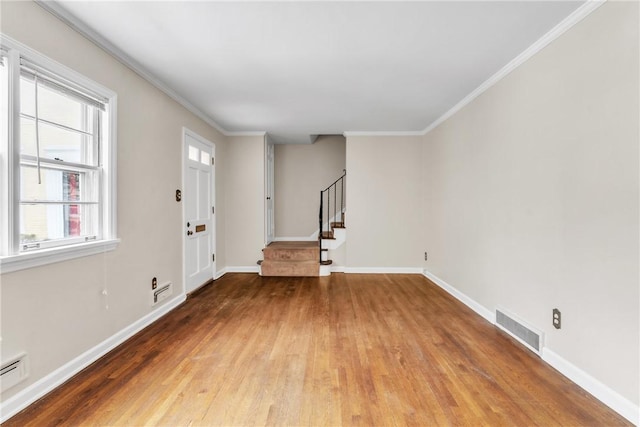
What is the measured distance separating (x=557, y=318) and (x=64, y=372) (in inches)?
140

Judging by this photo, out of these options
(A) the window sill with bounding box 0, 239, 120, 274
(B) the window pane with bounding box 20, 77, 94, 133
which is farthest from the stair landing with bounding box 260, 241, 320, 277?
(B) the window pane with bounding box 20, 77, 94, 133

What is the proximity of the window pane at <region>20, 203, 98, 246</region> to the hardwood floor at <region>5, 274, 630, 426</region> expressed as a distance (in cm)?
101

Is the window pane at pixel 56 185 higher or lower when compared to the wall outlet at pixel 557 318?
higher

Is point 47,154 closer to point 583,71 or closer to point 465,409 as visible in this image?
point 465,409

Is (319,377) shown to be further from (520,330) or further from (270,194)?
(270,194)

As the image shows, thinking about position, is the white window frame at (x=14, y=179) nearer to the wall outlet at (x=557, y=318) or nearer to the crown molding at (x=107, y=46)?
the crown molding at (x=107, y=46)

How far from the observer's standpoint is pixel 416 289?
4422mm

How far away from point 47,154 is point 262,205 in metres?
3.50

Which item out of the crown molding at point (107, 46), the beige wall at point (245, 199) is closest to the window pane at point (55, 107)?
the crown molding at point (107, 46)

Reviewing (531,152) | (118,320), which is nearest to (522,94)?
(531,152)

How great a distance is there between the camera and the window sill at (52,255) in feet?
5.67

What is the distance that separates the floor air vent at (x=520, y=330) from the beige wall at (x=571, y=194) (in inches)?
3.0

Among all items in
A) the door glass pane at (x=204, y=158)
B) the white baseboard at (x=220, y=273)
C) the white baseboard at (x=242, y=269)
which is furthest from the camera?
the white baseboard at (x=242, y=269)

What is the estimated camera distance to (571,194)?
7.04 feet
